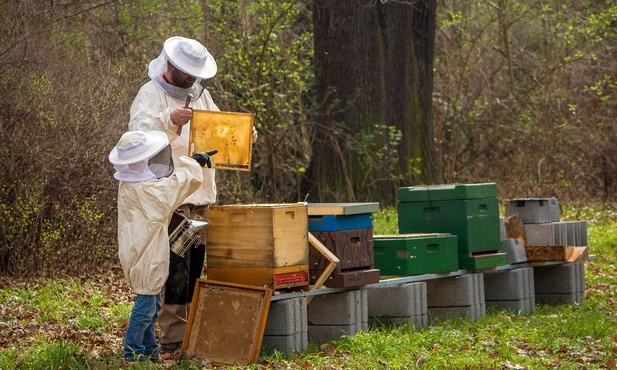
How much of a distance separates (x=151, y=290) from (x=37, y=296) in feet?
10.8

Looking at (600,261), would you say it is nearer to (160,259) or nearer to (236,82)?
(236,82)

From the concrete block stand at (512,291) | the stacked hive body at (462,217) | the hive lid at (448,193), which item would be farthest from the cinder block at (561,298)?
the hive lid at (448,193)

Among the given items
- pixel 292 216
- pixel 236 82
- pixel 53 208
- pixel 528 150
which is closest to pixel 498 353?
pixel 292 216

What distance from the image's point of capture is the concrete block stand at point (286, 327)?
6.62 m

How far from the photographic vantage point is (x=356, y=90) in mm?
14484

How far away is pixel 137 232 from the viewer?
606cm

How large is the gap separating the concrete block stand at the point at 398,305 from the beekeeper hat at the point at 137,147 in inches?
98.6

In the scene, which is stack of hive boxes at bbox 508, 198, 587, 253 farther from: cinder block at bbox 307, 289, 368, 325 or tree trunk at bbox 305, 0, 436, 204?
tree trunk at bbox 305, 0, 436, 204

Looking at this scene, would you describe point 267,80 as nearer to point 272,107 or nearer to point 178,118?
point 272,107

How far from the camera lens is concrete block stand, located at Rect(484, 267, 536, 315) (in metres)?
8.73

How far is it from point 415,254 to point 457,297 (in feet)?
2.44

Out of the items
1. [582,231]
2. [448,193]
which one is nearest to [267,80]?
[582,231]

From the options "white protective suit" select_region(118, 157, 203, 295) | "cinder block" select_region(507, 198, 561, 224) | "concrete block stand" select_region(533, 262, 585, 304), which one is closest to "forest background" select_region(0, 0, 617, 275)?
"white protective suit" select_region(118, 157, 203, 295)

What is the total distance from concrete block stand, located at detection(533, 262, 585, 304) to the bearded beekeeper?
4449 millimetres
